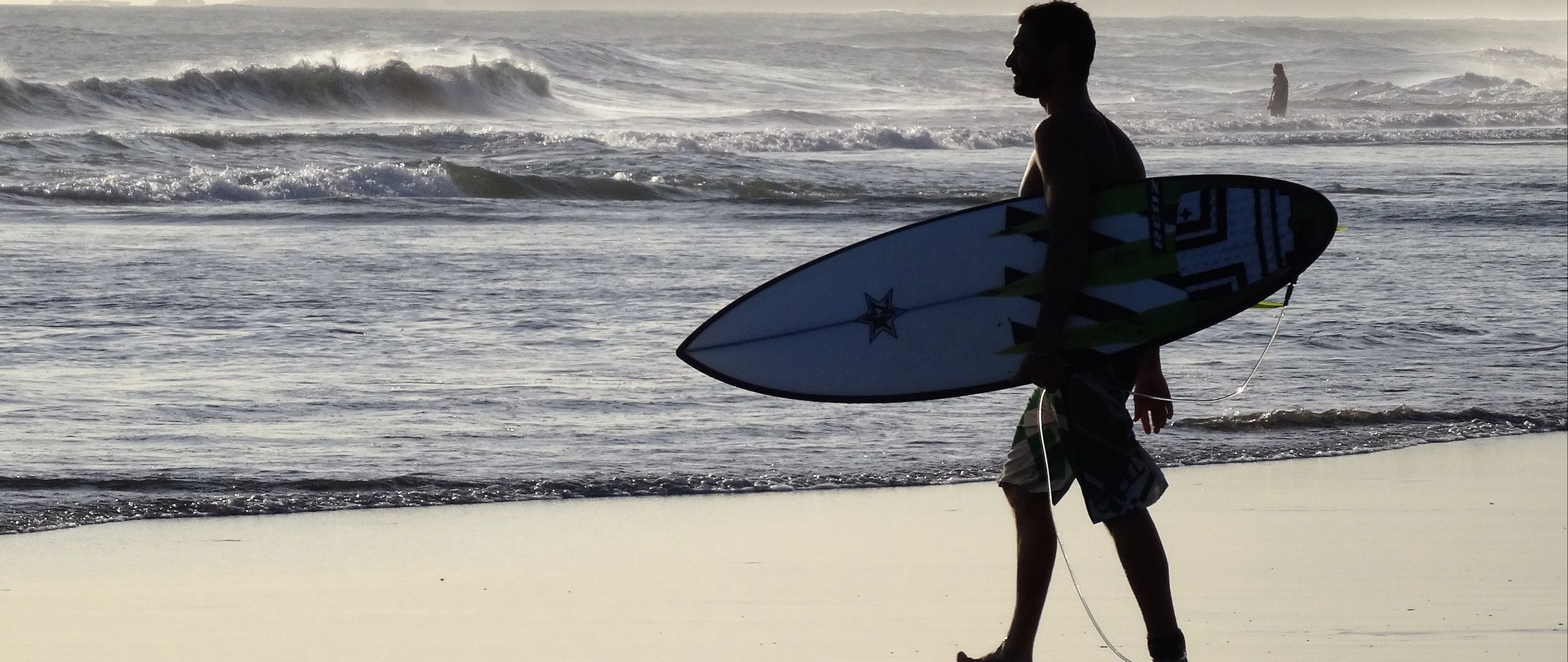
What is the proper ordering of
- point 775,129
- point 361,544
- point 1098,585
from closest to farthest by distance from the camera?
1. point 1098,585
2. point 361,544
3. point 775,129

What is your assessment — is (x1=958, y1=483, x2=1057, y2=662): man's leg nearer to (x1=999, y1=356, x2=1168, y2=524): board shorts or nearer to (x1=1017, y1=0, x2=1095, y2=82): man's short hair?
(x1=999, y1=356, x2=1168, y2=524): board shorts

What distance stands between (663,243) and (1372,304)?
5.18 m

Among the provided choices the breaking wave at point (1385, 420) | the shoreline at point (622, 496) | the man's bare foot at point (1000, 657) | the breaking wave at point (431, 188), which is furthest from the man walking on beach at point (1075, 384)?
the breaking wave at point (431, 188)

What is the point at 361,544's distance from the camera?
4023 millimetres

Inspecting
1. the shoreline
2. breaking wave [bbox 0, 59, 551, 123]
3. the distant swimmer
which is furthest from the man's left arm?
the distant swimmer

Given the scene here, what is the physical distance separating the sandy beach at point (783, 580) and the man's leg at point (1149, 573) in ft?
1.51

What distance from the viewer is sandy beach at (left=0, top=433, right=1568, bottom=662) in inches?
129

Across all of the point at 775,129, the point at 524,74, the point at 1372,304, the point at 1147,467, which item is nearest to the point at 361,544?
the point at 1147,467

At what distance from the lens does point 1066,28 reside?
8.82 feet

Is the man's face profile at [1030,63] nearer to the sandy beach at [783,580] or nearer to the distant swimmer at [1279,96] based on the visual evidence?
the sandy beach at [783,580]

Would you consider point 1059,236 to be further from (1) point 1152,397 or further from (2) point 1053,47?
(1) point 1152,397

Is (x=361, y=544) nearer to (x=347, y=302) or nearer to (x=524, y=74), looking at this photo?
(x=347, y=302)

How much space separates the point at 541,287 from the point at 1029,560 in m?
6.11

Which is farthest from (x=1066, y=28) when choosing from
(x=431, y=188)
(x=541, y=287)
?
(x=431, y=188)
